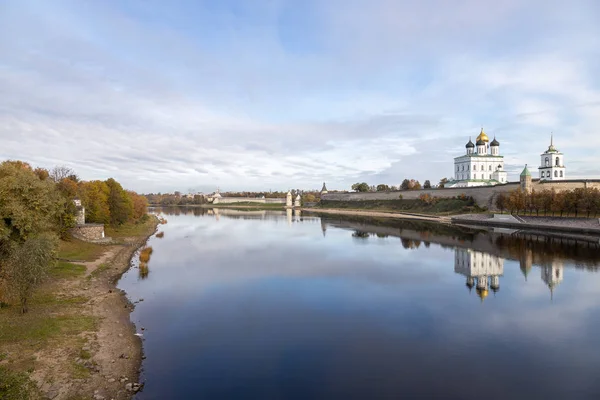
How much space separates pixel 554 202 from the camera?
101 feet

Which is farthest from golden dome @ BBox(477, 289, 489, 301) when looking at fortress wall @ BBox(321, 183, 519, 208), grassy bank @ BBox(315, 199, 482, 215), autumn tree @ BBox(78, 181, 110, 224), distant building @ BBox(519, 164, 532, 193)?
grassy bank @ BBox(315, 199, 482, 215)

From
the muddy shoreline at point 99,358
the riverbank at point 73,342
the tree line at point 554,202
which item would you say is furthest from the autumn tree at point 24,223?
the tree line at point 554,202

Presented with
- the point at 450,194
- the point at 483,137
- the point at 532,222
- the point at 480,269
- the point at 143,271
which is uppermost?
the point at 483,137

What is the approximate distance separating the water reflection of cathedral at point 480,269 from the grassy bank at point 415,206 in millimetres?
26867

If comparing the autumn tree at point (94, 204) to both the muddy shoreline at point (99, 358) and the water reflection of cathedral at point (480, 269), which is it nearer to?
the muddy shoreline at point (99, 358)

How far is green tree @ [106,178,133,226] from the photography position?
2722cm

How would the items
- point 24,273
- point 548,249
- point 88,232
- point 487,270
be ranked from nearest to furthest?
1. point 24,273
2. point 487,270
3. point 548,249
4. point 88,232

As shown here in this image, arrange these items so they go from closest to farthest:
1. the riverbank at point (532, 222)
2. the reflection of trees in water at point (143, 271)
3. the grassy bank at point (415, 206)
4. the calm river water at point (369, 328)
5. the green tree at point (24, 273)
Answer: the calm river water at point (369, 328) → the green tree at point (24, 273) → the reflection of trees in water at point (143, 271) → the riverbank at point (532, 222) → the grassy bank at point (415, 206)

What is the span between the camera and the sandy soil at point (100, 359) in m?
5.50

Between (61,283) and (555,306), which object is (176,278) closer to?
(61,283)

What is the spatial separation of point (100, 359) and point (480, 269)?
Answer: 45.2ft

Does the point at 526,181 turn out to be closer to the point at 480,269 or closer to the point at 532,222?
the point at 532,222

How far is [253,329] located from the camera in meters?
8.39

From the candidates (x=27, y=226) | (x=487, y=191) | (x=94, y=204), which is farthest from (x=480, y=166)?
(x=27, y=226)
